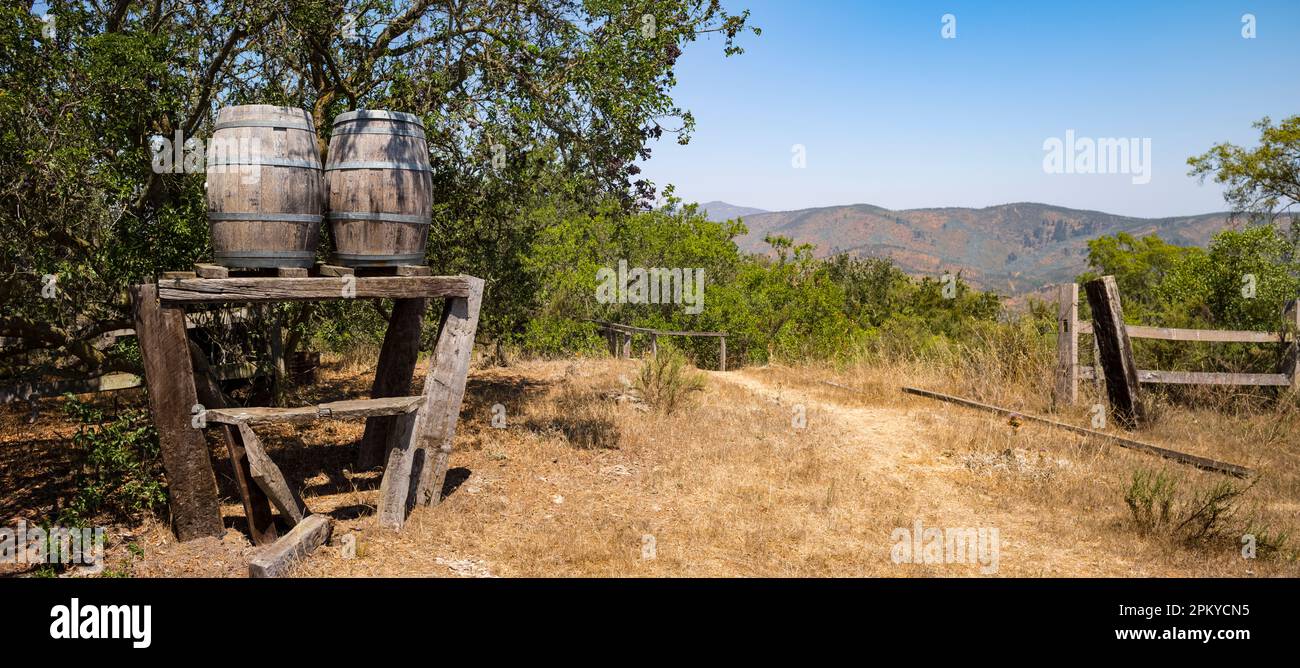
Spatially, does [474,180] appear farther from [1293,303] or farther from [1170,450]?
[1293,303]

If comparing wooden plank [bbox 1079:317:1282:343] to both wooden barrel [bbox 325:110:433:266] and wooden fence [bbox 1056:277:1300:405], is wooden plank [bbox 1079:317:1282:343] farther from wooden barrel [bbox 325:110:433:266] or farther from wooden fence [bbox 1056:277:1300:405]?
wooden barrel [bbox 325:110:433:266]

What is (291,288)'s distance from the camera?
178 inches

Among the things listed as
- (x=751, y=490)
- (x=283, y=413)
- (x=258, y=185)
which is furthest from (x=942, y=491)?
(x=258, y=185)

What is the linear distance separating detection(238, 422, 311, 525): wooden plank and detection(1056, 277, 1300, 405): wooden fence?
27.6 ft

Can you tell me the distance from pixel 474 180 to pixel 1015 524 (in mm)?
5514

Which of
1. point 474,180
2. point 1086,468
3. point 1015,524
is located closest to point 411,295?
point 474,180

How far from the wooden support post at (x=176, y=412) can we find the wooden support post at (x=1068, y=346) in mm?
8980

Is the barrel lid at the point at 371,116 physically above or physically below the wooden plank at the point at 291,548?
above

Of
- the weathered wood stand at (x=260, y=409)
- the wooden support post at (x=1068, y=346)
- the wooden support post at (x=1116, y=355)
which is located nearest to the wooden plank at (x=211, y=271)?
the weathered wood stand at (x=260, y=409)
